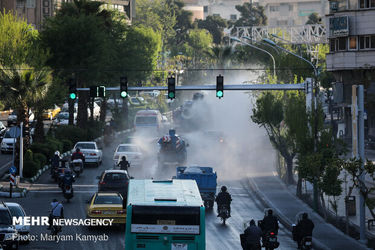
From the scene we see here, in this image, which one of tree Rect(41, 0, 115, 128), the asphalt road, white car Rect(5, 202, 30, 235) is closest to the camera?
white car Rect(5, 202, 30, 235)

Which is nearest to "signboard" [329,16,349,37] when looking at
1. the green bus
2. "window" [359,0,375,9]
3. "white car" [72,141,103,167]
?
"window" [359,0,375,9]

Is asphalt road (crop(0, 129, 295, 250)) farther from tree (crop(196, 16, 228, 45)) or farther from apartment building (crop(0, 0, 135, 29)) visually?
tree (crop(196, 16, 228, 45))

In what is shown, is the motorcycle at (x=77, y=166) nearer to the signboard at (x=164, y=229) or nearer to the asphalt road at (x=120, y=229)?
the asphalt road at (x=120, y=229)

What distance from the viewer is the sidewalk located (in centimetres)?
2914

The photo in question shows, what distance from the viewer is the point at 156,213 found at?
67.3ft

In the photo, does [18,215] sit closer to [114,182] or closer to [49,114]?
[114,182]

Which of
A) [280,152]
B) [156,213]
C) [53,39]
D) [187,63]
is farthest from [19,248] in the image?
[187,63]

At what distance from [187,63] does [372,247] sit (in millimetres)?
129967

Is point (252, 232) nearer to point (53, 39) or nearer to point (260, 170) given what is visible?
point (260, 170)

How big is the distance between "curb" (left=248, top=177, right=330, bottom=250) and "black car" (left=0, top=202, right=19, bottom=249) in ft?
34.4

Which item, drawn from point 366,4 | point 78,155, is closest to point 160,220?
point 78,155

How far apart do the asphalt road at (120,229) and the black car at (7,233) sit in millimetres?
1217

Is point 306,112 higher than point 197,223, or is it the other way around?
point 306,112

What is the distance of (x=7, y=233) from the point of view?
81.0 feet
